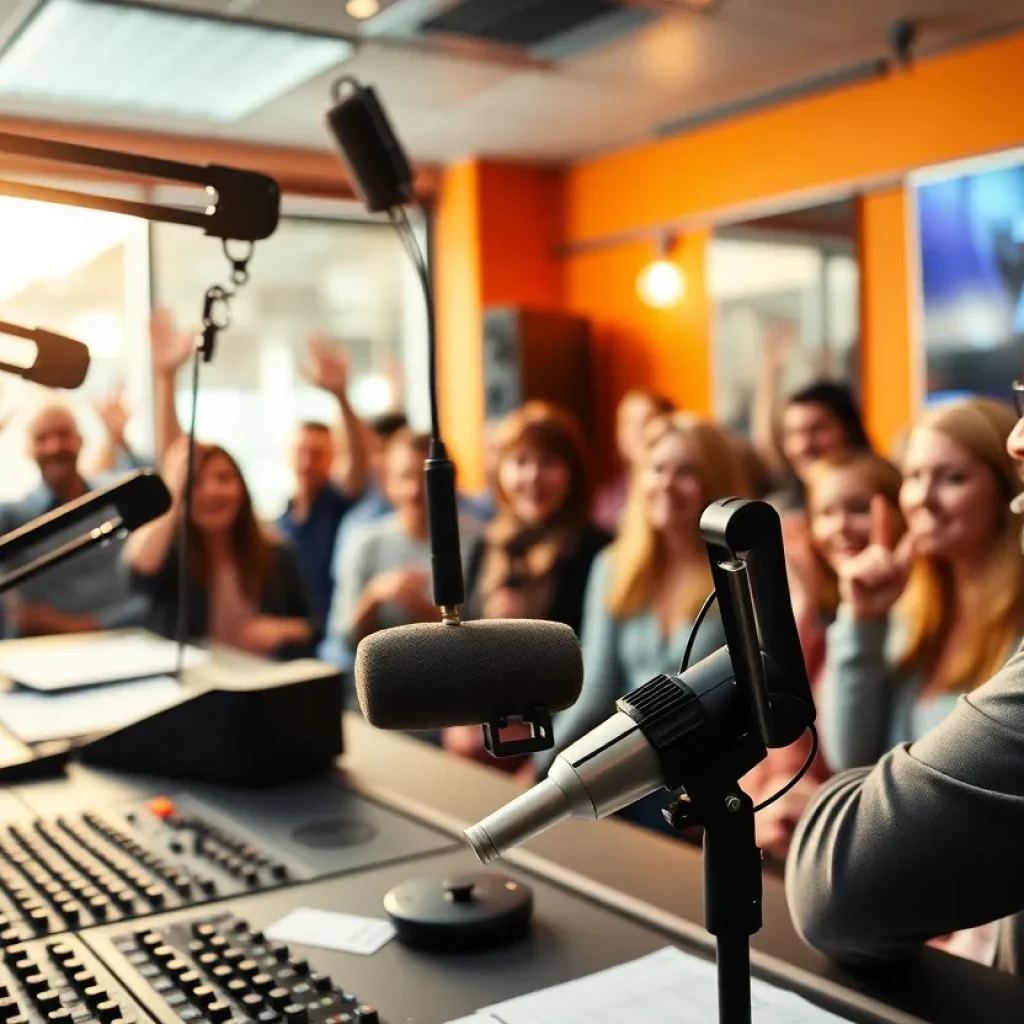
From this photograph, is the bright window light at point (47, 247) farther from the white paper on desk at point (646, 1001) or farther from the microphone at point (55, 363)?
the white paper on desk at point (646, 1001)

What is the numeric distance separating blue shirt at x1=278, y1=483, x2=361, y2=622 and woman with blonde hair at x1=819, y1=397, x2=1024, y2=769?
2117mm

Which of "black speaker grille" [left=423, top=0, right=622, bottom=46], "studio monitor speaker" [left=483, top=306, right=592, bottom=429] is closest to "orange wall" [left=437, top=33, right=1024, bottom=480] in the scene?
"studio monitor speaker" [left=483, top=306, right=592, bottom=429]

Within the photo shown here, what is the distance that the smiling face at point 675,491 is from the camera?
255cm

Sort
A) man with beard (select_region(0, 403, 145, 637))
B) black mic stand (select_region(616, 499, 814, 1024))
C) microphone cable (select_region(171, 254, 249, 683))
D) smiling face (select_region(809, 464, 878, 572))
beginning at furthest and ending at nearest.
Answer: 1. man with beard (select_region(0, 403, 145, 637))
2. smiling face (select_region(809, 464, 878, 572))
3. microphone cable (select_region(171, 254, 249, 683))
4. black mic stand (select_region(616, 499, 814, 1024))

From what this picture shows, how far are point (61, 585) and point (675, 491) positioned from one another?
4.58 feet

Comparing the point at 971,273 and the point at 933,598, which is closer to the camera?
the point at 933,598

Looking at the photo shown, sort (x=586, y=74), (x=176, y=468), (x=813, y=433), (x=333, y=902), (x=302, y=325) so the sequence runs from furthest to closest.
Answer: (x=302, y=325) → (x=586, y=74) → (x=813, y=433) → (x=176, y=468) → (x=333, y=902)

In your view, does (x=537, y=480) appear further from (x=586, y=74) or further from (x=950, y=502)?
(x=586, y=74)

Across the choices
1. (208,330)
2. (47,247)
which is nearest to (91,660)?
(208,330)

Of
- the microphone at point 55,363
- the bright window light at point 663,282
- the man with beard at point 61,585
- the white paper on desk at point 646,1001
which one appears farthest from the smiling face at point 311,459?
the white paper on desk at point 646,1001

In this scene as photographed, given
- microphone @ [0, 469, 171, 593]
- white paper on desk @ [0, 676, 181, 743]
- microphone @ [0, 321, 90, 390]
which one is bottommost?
white paper on desk @ [0, 676, 181, 743]

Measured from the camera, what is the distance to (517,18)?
3906 millimetres

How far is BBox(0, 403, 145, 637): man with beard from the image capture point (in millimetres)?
2584

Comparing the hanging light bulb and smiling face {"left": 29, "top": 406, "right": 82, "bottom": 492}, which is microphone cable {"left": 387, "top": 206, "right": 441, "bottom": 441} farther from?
the hanging light bulb
